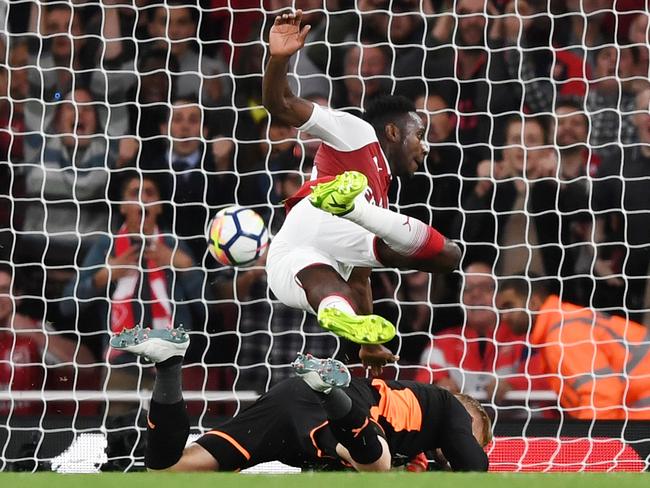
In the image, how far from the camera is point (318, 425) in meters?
4.90

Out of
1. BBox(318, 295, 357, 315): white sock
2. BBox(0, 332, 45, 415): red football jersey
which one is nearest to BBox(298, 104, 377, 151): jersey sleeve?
BBox(318, 295, 357, 315): white sock

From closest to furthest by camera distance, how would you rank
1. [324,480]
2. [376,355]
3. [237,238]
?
[324,480]
[376,355]
[237,238]

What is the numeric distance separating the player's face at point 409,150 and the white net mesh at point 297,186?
1.33 metres

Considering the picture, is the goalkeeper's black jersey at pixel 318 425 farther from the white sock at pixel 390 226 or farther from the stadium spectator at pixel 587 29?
the stadium spectator at pixel 587 29

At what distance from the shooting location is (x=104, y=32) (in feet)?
22.6

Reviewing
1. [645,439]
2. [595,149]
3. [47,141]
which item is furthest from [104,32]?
[645,439]

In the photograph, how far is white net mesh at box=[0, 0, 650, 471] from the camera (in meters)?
6.48

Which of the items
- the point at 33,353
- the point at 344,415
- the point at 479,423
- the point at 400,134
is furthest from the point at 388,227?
the point at 33,353

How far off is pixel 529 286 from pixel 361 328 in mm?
2376

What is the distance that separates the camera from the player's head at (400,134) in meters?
5.25

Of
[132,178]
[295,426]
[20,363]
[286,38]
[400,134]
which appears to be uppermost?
[286,38]

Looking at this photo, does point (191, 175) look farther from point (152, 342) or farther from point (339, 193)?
point (339, 193)

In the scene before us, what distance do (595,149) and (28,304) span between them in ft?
9.52

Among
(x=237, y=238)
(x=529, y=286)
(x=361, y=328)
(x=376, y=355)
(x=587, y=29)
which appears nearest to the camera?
(x=361, y=328)
